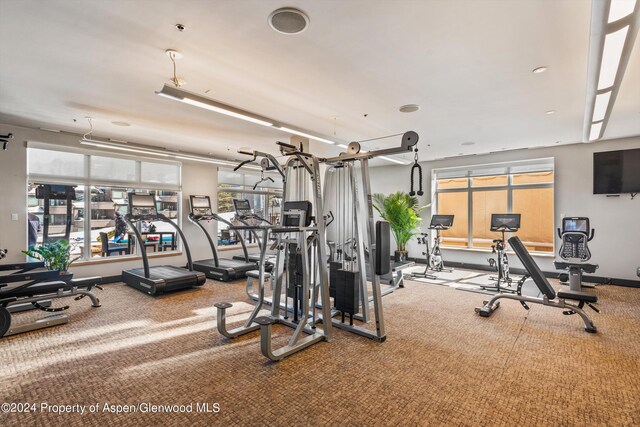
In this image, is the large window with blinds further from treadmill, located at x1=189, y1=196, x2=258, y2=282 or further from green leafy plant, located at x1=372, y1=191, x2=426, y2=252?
treadmill, located at x1=189, y1=196, x2=258, y2=282

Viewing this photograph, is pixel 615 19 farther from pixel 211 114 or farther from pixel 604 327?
pixel 211 114

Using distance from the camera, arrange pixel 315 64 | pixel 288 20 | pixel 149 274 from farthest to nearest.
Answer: pixel 149 274 < pixel 315 64 < pixel 288 20

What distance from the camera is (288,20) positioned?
246 cm

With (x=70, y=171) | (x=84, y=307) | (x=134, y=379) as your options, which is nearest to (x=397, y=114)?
(x=134, y=379)

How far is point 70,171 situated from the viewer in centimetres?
620

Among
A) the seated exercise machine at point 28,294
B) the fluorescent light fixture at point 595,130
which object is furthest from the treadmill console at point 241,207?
the fluorescent light fixture at point 595,130

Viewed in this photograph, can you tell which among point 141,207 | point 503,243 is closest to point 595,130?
point 503,243

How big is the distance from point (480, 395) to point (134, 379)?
9.46 feet

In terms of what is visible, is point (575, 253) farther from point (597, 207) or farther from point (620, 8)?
point (620, 8)

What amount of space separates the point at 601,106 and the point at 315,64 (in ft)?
11.7

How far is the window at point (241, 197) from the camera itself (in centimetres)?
889

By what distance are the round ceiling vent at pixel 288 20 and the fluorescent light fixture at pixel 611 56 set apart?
2.25 meters

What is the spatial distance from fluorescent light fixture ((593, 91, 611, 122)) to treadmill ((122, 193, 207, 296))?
6.41 m

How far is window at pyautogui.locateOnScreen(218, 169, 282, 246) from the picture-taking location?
8.89m
